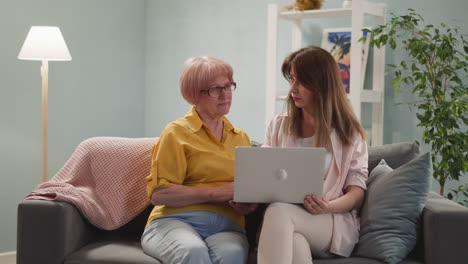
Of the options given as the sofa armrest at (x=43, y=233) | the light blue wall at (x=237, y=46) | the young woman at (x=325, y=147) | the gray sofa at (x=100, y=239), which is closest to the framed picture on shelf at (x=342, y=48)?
the light blue wall at (x=237, y=46)

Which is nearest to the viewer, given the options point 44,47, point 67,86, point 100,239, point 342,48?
point 100,239

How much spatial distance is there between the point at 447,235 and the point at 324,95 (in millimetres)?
678

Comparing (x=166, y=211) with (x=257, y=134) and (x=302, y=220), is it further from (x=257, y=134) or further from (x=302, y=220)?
(x=257, y=134)

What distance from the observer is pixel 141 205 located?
2.84 meters

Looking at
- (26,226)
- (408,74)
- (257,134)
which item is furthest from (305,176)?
(257,134)

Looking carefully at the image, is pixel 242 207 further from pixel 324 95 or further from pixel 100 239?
pixel 100 239

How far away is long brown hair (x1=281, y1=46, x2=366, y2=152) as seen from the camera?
2.57 meters

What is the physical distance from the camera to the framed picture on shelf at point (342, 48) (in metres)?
4.22

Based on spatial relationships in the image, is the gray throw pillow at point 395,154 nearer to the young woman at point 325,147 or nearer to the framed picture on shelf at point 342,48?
the young woman at point 325,147

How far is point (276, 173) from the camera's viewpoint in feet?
7.66

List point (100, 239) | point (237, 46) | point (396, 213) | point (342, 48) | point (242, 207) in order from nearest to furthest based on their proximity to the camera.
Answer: point (396, 213) → point (242, 207) → point (100, 239) → point (342, 48) → point (237, 46)

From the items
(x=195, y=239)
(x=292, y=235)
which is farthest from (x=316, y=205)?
(x=195, y=239)

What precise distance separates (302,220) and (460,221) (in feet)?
1.80

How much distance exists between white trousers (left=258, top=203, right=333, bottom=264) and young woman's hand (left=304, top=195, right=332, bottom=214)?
2cm
